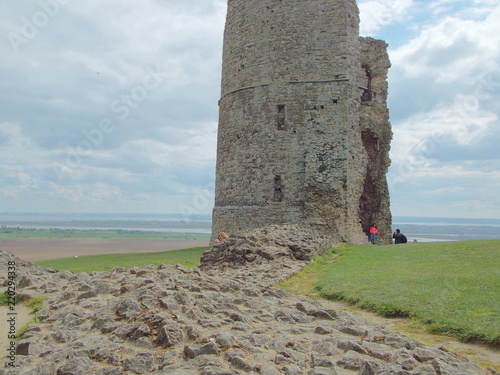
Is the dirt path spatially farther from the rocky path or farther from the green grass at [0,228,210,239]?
the rocky path

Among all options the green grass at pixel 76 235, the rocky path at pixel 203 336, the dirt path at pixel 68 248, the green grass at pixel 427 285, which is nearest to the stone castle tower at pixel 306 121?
the green grass at pixel 427 285

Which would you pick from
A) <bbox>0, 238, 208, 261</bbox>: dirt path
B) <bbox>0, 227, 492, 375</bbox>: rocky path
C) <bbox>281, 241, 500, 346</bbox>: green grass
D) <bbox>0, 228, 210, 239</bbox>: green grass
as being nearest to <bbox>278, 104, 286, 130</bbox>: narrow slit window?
<bbox>281, 241, 500, 346</bbox>: green grass

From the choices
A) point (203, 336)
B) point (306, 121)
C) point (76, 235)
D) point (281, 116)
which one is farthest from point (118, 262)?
point (76, 235)

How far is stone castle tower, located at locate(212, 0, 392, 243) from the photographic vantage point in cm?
2058

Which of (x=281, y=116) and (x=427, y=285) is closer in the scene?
(x=427, y=285)

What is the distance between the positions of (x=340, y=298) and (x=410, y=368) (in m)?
3.96

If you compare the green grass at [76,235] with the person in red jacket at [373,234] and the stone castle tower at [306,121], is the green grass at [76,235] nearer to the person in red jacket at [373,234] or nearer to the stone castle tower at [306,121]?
the stone castle tower at [306,121]

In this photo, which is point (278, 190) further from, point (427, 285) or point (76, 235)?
point (76, 235)

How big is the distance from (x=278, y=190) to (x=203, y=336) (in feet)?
52.5

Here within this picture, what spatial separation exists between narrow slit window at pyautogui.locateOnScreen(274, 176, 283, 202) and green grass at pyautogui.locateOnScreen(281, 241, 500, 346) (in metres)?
6.26

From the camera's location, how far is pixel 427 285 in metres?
8.88

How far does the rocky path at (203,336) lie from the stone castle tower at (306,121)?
41.9 feet

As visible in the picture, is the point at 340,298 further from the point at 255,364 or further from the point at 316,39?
the point at 316,39

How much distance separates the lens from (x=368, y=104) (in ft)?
72.6
